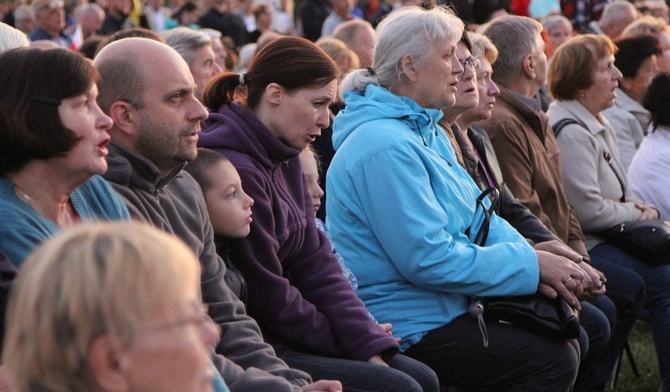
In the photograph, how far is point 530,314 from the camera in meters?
3.94

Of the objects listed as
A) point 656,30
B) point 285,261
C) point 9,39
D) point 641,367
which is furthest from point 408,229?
point 656,30

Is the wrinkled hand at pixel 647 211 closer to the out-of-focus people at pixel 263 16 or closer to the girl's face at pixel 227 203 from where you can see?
the girl's face at pixel 227 203

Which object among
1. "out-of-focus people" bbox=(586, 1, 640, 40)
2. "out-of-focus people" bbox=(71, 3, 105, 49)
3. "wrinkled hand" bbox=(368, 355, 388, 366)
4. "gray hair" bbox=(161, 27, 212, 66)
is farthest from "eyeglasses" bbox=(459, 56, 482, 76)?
"out-of-focus people" bbox=(71, 3, 105, 49)

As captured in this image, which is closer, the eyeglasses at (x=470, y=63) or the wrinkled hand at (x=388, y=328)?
the wrinkled hand at (x=388, y=328)

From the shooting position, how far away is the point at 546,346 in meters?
3.96

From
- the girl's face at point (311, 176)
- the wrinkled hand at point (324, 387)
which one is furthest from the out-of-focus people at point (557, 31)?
the wrinkled hand at point (324, 387)

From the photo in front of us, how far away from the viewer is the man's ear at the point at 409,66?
170 inches

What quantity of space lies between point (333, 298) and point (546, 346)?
882 millimetres

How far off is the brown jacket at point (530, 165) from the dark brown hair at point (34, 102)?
9.98 feet

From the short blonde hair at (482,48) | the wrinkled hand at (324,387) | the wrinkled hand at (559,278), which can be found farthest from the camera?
the short blonde hair at (482,48)

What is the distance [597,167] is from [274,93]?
264cm

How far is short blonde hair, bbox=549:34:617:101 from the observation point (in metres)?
6.02

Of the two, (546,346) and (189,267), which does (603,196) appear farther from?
(189,267)

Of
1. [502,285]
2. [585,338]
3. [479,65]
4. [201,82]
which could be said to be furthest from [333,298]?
[201,82]
